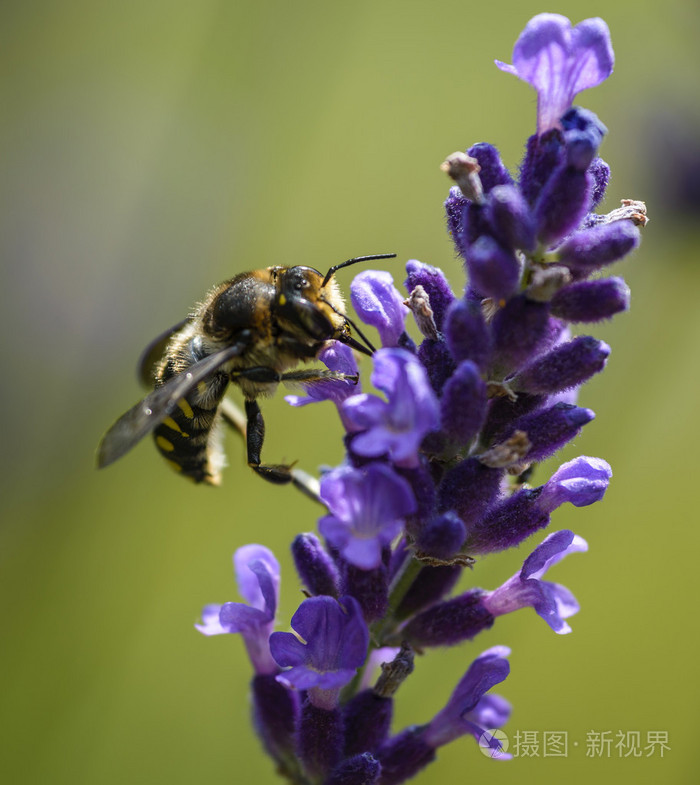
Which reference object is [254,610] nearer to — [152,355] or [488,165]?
[152,355]

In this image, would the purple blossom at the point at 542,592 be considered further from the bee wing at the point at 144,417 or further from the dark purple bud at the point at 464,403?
the bee wing at the point at 144,417

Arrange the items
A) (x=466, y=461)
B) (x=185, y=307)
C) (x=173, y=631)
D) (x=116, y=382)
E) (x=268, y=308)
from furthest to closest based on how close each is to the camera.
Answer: (x=185, y=307) < (x=116, y=382) < (x=173, y=631) < (x=268, y=308) < (x=466, y=461)

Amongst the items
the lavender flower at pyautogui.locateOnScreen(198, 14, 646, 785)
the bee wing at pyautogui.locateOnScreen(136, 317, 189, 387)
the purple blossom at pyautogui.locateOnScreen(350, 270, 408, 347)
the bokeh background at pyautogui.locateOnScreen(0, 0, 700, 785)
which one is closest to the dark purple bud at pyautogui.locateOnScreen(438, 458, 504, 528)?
the lavender flower at pyautogui.locateOnScreen(198, 14, 646, 785)

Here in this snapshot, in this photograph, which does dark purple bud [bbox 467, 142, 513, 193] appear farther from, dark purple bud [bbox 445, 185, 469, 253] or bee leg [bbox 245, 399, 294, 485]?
bee leg [bbox 245, 399, 294, 485]

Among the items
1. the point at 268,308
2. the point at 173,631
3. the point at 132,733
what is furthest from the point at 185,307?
the point at 268,308

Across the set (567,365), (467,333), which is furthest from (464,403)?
(567,365)

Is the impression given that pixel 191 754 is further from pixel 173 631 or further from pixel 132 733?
pixel 173 631
